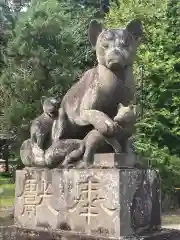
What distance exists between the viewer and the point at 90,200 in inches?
176

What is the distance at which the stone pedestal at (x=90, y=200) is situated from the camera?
169 inches

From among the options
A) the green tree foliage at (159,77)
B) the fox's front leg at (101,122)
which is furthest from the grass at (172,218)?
the fox's front leg at (101,122)

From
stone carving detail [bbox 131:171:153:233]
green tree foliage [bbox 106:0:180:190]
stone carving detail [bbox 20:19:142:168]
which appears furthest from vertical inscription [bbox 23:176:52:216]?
green tree foliage [bbox 106:0:180:190]

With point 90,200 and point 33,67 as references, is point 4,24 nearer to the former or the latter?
point 33,67

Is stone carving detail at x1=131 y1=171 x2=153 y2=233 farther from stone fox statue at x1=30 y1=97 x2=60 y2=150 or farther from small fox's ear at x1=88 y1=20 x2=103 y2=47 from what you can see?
Result: small fox's ear at x1=88 y1=20 x2=103 y2=47

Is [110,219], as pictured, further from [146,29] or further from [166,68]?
[146,29]

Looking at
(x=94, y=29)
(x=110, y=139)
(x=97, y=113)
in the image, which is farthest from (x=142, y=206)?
(x=94, y=29)

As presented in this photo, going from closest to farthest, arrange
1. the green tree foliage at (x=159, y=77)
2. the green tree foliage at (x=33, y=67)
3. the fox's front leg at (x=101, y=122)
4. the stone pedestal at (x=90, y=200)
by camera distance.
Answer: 1. the stone pedestal at (x=90, y=200)
2. the fox's front leg at (x=101, y=122)
3. the green tree foliage at (x=33, y=67)
4. the green tree foliage at (x=159, y=77)

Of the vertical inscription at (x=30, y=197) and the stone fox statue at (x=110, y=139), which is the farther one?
the vertical inscription at (x=30, y=197)

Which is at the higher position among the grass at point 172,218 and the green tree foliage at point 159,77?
the green tree foliage at point 159,77

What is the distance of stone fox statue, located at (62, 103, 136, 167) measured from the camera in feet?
15.0

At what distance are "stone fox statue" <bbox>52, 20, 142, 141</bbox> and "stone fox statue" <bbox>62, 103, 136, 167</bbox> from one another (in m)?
0.08

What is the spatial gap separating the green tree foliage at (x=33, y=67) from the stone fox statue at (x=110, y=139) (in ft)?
25.8

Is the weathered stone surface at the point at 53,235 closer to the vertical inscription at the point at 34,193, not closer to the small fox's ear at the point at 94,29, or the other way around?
the vertical inscription at the point at 34,193
